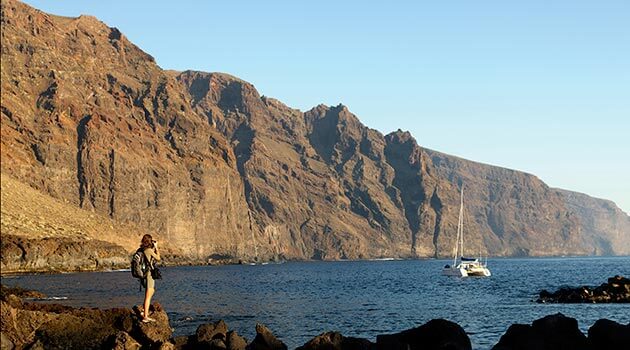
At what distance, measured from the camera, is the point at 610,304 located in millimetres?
66312

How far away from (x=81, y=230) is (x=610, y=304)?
134m

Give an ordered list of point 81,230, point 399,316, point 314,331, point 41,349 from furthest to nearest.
Result: point 81,230
point 399,316
point 314,331
point 41,349

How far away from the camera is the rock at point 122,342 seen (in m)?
24.9

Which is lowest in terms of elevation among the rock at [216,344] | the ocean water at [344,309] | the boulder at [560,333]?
the ocean water at [344,309]

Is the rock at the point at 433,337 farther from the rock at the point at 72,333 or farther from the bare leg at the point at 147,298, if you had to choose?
the rock at the point at 72,333

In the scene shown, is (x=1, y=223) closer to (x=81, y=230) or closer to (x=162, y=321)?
(x=81, y=230)

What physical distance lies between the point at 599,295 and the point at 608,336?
153 feet

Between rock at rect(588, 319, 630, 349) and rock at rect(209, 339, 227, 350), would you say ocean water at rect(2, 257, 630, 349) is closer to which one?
rock at rect(588, 319, 630, 349)

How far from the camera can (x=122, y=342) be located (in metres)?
25.0

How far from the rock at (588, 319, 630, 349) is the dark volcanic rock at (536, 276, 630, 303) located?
43585 mm

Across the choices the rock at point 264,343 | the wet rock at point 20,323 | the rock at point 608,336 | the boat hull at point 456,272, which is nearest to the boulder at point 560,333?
the rock at point 608,336

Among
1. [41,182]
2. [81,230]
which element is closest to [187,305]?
[81,230]

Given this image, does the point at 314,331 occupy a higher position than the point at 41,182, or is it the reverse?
the point at 41,182

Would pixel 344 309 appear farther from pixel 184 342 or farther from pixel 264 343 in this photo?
pixel 184 342
